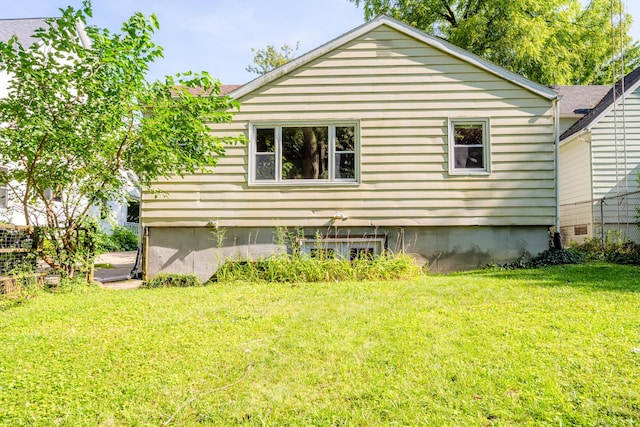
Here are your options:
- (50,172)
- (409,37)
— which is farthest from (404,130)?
(50,172)

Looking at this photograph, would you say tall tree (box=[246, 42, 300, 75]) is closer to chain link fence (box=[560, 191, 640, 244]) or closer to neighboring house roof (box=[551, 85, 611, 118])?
neighboring house roof (box=[551, 85, 611, 118])

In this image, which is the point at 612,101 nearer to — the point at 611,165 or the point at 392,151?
the point at 611,165

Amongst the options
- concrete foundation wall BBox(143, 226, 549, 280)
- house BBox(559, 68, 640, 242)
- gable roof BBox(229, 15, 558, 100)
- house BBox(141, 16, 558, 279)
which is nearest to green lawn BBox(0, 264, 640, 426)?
concrete foundation wall BBox(143, 226, 549, 280)

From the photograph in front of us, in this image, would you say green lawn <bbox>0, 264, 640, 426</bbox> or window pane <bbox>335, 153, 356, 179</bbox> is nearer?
green lawn <bbox>0, 264, 640, 426</bbox>

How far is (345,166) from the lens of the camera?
26.5ft

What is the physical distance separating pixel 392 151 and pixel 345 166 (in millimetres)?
997

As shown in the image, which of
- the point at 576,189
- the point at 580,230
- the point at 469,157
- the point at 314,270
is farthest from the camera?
the point at 576,189

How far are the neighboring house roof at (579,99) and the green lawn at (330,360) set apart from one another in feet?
37.0

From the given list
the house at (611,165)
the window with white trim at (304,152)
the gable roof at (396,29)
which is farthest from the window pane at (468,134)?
the house at (611,165)

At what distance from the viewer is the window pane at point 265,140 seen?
812 centimetres

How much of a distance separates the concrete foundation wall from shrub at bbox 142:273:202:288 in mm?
591

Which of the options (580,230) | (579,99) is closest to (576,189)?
(580,230)

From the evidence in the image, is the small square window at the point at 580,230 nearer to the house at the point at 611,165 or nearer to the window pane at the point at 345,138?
the house at the point at 611,165

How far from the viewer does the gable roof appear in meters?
7.80
